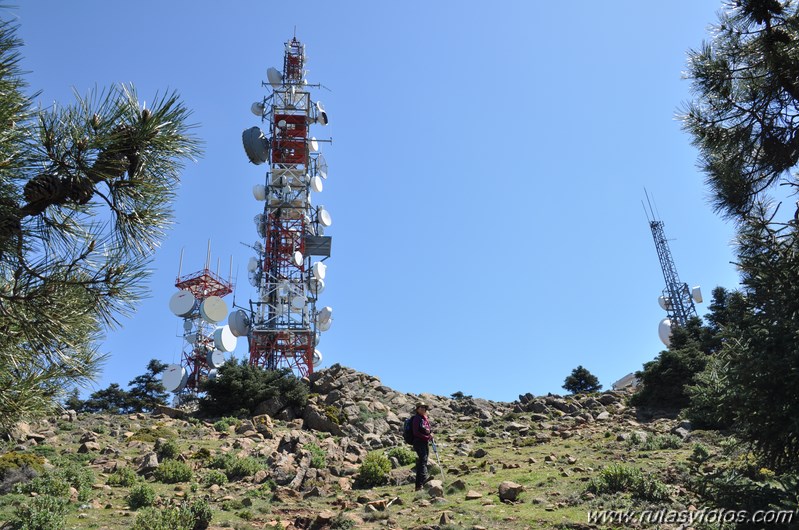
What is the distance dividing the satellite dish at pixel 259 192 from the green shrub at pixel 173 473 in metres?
26.1

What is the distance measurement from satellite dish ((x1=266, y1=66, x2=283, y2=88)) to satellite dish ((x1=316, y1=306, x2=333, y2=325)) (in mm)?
16087

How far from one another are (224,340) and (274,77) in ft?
60.8

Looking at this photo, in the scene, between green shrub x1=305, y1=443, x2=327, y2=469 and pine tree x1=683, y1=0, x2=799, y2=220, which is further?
green shrub x1=305, y1=443, x2=327, y2=469

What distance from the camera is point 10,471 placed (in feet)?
39.6

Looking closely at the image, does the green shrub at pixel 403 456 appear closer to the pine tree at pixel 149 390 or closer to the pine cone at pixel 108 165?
the pine cone at pixel 108 165

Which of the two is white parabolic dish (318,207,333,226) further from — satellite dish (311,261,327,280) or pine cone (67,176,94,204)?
pine cone (67,176,94,204)

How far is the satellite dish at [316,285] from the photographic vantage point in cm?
3669

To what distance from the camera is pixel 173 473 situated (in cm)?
1300

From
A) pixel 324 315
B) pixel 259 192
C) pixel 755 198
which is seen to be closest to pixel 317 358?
pixel 324 315

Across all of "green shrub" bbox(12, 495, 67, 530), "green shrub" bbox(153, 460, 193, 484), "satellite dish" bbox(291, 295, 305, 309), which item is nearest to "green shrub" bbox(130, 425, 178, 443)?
"green shrub" bbox(153, 460, 193, 484)

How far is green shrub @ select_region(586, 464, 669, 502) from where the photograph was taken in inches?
373

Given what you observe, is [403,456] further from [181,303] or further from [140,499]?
[181,303]

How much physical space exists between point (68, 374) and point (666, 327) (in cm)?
3733

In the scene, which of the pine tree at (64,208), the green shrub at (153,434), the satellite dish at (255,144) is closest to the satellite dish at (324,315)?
the satellite dish at (255,144)
